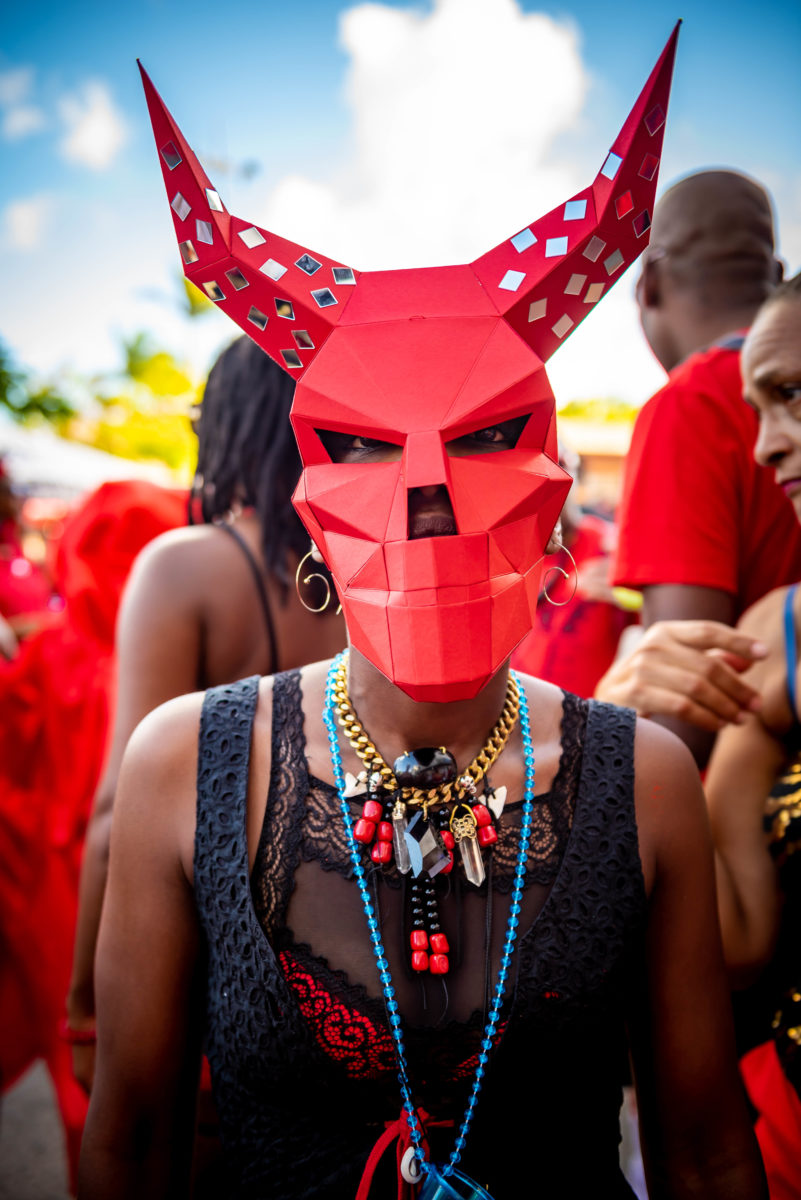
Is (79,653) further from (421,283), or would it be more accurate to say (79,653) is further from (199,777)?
(421,283)

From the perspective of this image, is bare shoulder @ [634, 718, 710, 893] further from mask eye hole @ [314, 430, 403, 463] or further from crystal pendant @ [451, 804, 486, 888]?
mask eye hole @ [314, 430, 403, 463]

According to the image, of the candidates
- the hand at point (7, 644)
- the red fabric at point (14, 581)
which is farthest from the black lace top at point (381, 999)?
the red fabric at point (14, 581)

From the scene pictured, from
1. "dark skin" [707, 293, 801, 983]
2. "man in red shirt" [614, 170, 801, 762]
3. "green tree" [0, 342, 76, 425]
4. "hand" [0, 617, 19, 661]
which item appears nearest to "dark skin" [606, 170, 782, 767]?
"man in red shirt" [614, 170, 801, 762]

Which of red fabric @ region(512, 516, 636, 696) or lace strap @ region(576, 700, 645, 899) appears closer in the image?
lace strap @ region(576, 700, 645, 899)

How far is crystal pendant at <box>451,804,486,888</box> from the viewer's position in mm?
1307

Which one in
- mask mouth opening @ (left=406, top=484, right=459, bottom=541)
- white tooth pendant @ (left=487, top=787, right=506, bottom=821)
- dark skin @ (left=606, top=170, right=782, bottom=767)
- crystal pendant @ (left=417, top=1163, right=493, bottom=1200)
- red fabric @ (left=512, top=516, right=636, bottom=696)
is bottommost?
crystal pendant @ (left=417, top=1163, right=493, bottom=1200)

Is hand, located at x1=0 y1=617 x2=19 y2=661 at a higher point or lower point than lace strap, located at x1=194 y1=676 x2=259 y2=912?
lower

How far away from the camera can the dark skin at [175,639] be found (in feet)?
6.24

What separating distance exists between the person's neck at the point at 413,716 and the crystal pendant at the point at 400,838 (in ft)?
0.29

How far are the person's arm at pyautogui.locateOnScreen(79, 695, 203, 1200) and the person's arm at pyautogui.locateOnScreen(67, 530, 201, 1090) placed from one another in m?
0.57

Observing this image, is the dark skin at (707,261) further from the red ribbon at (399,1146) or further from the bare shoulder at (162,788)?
the red ribbon at (399,1146)

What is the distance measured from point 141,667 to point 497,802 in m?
0.96

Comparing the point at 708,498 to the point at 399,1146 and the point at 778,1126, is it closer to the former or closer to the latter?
the point at 778,1126

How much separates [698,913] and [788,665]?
0.66m
